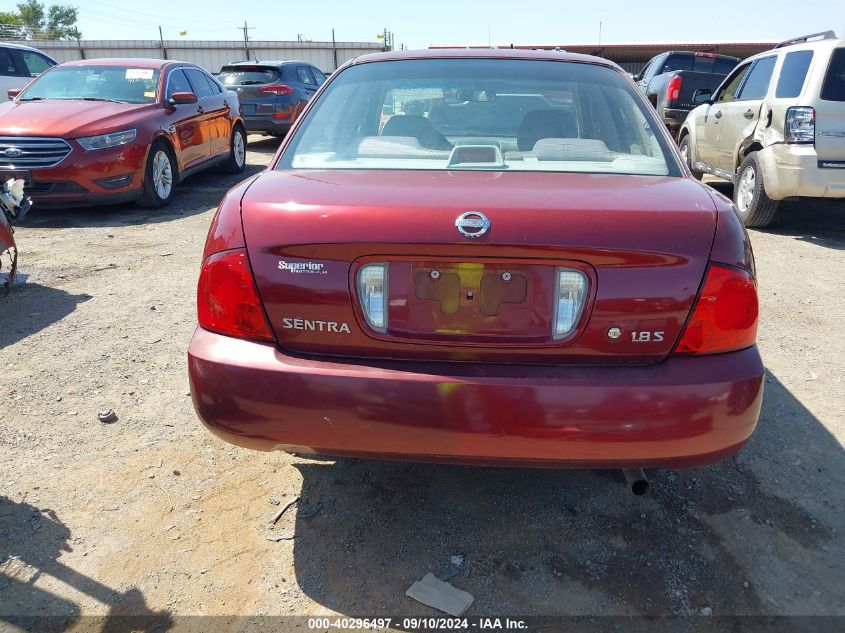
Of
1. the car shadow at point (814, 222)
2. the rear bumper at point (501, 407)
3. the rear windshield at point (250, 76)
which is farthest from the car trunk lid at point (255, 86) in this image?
the rear bumper at point (501, 407)

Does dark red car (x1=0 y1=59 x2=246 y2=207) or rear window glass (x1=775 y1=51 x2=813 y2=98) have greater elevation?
rear window glass (x1=775 y1=51 x2=813 y2=98)

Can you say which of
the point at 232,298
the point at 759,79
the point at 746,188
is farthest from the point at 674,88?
the point at 232,298

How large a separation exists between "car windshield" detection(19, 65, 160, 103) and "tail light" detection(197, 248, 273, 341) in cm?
720

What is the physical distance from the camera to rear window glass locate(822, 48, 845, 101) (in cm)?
639

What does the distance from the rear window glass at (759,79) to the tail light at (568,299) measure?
6.57 meters

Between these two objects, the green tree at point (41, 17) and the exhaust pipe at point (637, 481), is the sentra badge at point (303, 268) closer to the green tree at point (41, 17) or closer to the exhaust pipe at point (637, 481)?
the exhaust pipe at point (637, 481)

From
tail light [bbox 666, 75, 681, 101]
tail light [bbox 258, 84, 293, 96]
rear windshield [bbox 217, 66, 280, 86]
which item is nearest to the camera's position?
tail light [bbox 666, 75, 681, 101]

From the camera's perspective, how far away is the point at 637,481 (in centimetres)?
223

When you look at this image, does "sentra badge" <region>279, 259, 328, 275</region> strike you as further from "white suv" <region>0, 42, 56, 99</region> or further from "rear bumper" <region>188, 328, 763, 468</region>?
"white suv" <region>0, 42, 56, 99</region>

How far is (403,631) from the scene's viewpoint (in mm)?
2076

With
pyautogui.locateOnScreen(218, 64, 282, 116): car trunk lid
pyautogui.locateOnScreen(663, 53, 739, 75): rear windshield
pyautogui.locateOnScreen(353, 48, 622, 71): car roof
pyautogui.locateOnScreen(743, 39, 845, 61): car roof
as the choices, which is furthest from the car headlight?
pyautogui.locateOnScreen(663, 53, 739, 75): rear windshield

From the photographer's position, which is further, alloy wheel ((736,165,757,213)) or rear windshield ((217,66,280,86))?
rear windshield ((217,66,280,86))

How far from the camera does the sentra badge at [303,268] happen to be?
2.01 meters

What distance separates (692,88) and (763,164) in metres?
6.21
